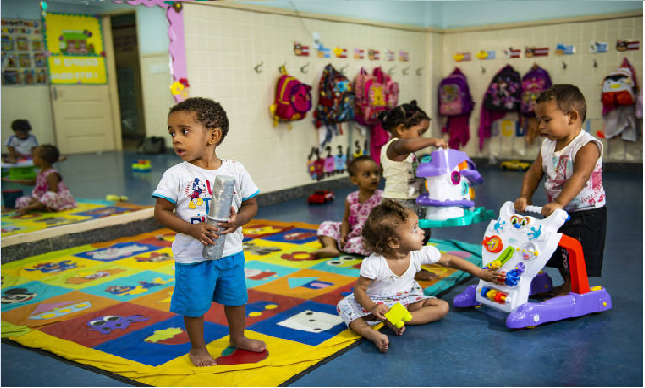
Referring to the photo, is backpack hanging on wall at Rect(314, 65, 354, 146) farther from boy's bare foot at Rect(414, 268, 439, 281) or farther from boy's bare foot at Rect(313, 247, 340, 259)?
boy's bare foot at Rect(414, 268, 439, 281)

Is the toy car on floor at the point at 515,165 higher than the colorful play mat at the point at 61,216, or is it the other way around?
the colorful play mat at the point at 61,216

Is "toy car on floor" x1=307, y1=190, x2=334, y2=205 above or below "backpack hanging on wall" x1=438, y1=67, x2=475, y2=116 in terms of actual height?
below

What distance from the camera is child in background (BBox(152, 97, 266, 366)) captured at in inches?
83.6

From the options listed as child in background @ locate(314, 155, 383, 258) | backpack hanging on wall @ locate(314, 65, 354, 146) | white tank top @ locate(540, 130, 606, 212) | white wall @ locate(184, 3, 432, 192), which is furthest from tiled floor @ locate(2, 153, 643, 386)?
backpack hanging on wall @ locate(314, 65, 354, 146)

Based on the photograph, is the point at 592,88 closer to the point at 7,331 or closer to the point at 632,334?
the point at 632,334

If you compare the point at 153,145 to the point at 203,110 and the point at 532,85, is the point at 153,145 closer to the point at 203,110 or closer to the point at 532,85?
the point at 203,110

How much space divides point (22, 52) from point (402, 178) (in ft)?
8.28

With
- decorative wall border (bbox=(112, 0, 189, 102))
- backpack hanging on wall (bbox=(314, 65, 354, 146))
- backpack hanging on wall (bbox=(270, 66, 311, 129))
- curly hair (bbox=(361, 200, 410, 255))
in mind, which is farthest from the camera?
backpack hanging on wall (bbox=(314, 65, 354, 146))

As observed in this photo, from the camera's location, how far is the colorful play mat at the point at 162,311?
2219 millimetres

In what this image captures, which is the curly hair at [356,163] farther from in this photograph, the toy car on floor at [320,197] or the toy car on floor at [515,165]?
the toy car on floor at [515,165]

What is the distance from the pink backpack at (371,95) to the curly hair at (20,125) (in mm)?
3357

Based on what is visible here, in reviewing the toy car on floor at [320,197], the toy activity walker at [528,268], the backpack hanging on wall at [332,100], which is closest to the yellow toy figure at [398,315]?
the toy activity walker at [528,268]

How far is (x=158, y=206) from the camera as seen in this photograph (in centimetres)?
212

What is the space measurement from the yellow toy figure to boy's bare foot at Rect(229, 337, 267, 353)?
0.51m
